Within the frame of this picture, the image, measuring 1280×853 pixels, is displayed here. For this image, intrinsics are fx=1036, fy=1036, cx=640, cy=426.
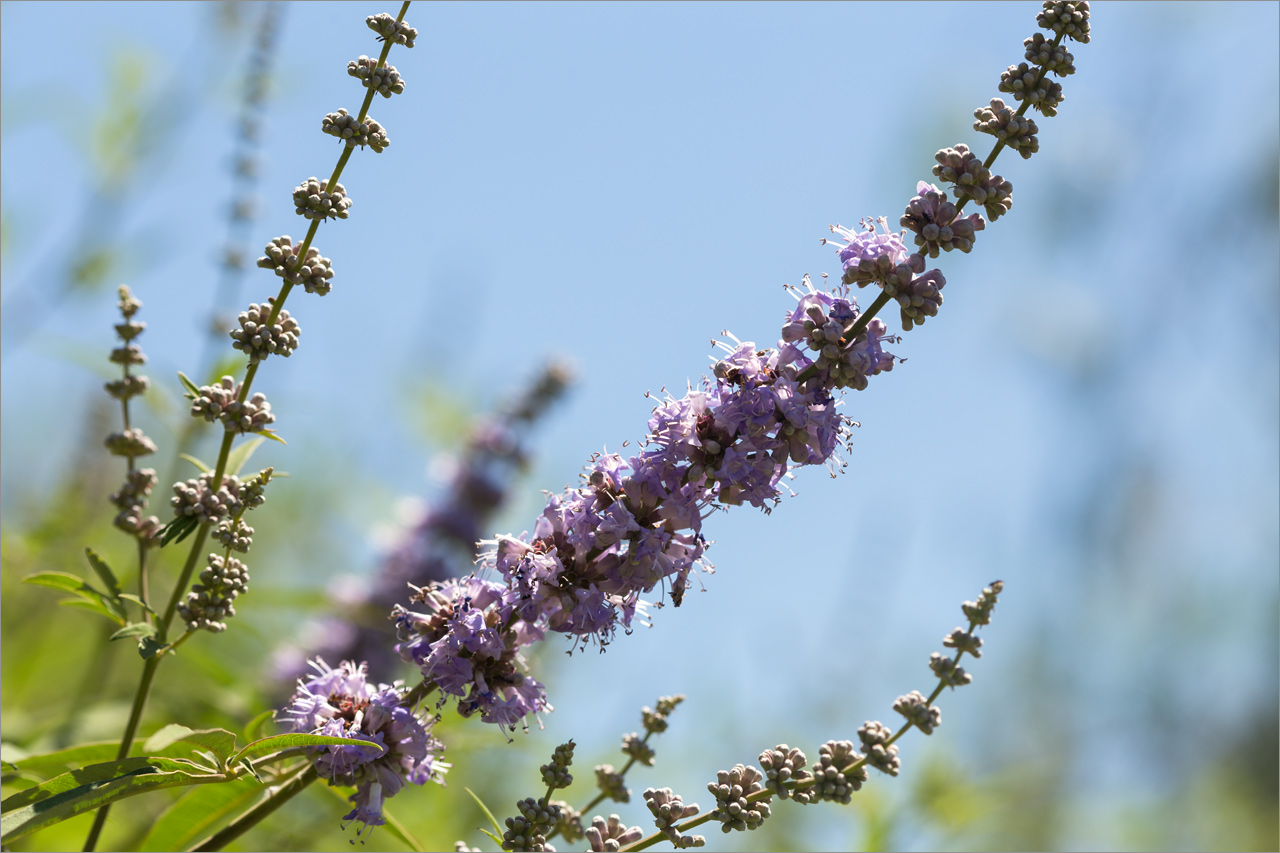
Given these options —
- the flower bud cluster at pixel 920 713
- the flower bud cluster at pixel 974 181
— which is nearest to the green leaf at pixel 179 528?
the flower bud cluster at pixel 920 713

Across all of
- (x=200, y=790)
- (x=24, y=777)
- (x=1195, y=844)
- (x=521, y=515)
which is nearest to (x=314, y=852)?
(x=200, y=790)

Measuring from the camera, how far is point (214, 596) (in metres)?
2.67

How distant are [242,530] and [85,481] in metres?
3.68

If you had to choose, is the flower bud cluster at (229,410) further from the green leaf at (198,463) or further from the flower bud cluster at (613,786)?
the flower bud cluster at (613,786)

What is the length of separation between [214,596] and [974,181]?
226 cm

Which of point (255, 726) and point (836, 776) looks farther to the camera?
point (255, 726)

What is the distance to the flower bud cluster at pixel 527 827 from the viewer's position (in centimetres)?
261

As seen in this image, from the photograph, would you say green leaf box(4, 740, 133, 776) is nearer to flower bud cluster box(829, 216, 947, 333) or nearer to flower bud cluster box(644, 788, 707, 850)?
flower bud cluster box(644, 788, 707, 850)

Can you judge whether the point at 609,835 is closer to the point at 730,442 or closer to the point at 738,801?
the point at 738,801

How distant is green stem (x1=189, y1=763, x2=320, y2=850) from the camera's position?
255cm

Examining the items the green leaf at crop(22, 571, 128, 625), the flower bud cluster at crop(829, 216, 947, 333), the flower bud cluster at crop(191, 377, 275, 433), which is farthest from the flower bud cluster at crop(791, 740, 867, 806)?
the green leaf at crop(22, 571, 128, 625)

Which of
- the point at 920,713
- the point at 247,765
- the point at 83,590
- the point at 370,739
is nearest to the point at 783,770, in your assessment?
the point at 920,713

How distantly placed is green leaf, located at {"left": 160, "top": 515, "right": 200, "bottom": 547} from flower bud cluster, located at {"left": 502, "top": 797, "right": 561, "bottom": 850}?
1104 mm

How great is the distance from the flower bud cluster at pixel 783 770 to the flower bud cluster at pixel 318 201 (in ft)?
5.77
